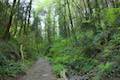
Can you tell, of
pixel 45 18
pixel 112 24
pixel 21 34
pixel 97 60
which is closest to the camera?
pixel 97 60

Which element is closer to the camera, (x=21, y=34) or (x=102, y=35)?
(x=102, y=35)

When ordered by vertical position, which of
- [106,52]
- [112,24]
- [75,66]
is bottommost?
[75,66]

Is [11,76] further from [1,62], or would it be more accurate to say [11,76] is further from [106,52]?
[106,52]

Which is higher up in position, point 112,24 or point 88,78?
point 112,24

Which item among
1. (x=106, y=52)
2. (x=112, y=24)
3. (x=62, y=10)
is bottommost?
(x=106, y=52)

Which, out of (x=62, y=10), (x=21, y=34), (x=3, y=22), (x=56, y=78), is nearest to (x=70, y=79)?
(x=56, y=78)

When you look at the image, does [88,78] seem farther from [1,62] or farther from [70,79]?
[1,62]

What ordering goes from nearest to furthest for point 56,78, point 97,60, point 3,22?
point 56,78
point 97,60
point 3,22

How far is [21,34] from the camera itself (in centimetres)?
3027

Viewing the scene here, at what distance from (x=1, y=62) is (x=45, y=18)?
4644 centimetres

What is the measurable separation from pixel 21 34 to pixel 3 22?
836 cm

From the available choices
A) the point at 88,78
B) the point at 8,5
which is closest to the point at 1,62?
the point at 88,78

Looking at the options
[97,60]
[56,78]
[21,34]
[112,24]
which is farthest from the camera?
[21,34]

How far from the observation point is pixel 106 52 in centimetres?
1369
